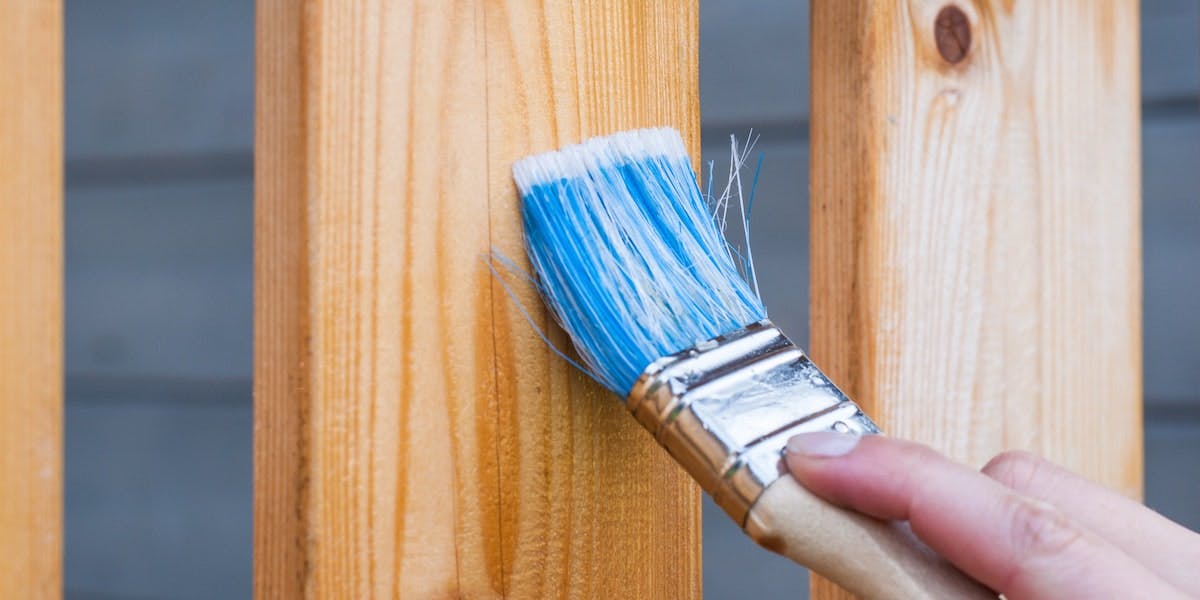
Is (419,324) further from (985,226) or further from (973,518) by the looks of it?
(985,226)

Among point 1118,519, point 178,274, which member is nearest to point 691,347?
point 1118,519

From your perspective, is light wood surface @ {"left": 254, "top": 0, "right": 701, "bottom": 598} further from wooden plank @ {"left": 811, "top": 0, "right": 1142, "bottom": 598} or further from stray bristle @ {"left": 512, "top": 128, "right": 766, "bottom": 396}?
wooden plank @ {"left": 811, "top": 0, "right": 1142, "bottom": 598}

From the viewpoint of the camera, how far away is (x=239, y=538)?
218 cm

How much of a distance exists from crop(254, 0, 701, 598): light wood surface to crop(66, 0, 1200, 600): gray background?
47.3 inches

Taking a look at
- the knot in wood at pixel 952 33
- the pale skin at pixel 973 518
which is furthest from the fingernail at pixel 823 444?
the knot in wood at pixel 952 33

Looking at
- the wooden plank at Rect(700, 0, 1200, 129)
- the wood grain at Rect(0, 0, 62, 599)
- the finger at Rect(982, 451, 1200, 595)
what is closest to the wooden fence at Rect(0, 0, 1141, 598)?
the wood grain at Rect(0, 0, 62, 599)

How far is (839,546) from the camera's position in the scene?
570 millimetres

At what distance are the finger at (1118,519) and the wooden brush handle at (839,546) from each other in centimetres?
13

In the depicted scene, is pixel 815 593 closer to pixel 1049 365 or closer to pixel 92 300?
pixel 1049 365

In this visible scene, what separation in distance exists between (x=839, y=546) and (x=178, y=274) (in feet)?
6.31

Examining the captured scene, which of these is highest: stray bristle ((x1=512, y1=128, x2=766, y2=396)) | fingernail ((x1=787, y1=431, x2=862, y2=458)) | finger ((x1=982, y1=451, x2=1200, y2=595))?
stray bristle ((x1=512, y1=128, x2=766, y2=396))

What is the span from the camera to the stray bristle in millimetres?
628

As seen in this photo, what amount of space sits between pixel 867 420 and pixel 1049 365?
292 millimetres

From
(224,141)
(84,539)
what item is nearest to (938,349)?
(224,141)
